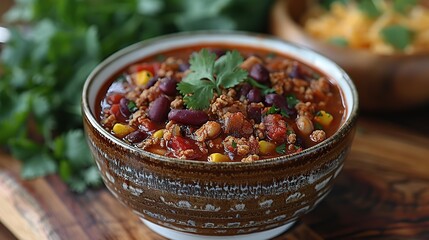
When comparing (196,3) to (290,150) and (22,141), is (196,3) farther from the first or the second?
(290,150)

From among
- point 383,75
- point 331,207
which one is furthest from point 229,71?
point 383,75

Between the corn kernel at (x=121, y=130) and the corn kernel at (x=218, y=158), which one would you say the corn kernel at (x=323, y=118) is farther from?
the corn kernel at (x=121, y=130)

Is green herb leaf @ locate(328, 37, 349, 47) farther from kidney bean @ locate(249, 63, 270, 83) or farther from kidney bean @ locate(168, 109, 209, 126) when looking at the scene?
kidney bean @ locate(168, 109, 209, 126)

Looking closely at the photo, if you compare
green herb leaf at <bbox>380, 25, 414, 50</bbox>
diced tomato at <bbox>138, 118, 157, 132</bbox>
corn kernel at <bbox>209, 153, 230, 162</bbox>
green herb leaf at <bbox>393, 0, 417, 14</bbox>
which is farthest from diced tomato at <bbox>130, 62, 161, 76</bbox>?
green herb leaf at <bbox>393, 0, 417, 14</bbox>

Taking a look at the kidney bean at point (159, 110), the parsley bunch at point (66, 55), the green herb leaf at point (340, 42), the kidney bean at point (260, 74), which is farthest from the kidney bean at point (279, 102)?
the green herb leaf at point (340, 42)

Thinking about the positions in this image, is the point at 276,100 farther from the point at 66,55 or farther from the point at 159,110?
the point at 66,55
